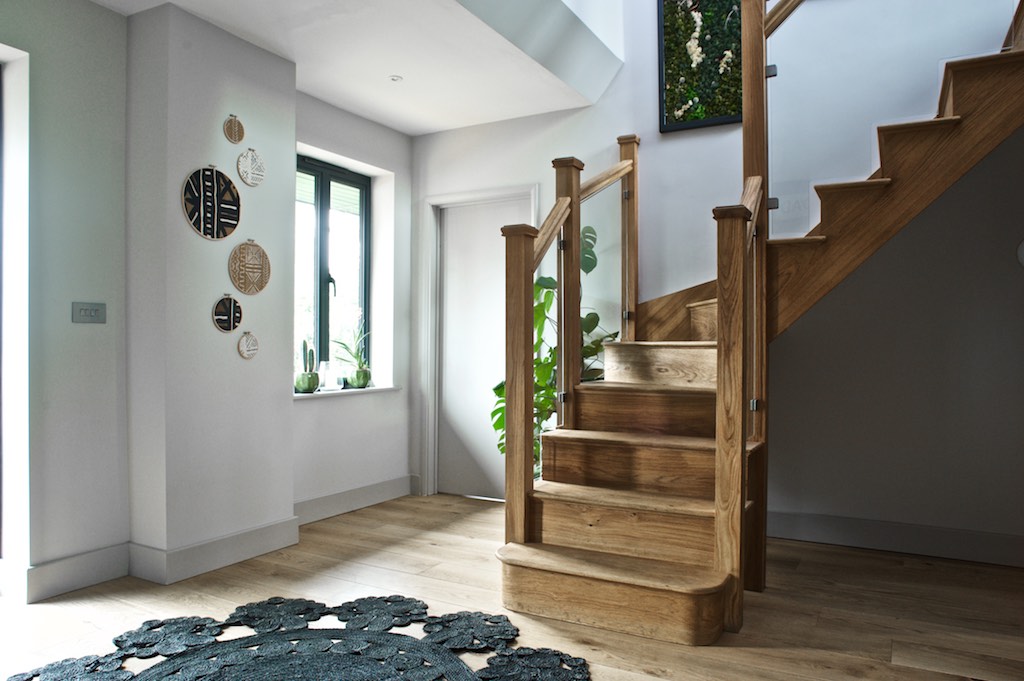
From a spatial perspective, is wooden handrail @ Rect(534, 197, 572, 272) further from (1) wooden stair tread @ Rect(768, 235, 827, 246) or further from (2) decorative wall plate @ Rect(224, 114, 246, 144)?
(2) decorative wall plate @ Rect(224, 114, 246, 144)

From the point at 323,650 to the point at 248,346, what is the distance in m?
1.63

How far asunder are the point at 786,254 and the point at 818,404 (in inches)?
45.9

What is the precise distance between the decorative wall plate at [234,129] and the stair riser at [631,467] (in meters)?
2.08

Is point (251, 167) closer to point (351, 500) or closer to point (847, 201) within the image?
point (351, 500)

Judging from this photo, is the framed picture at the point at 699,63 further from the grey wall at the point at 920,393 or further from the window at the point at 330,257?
the window at the point at 330,257

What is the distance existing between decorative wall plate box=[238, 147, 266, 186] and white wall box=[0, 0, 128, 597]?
1.67ft

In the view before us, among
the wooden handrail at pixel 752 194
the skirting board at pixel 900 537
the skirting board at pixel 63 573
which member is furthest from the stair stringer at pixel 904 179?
the skirting board at pixel 63 573

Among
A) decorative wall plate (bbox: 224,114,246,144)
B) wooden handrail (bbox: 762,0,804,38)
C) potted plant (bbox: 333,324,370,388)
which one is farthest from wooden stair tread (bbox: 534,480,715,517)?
decorative wall plate (bbox: 224,114,246,144)

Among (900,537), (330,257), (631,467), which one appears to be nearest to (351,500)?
(330,257)

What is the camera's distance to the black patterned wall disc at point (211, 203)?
323 centimetres

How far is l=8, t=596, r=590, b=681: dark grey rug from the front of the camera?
2232 millimetres

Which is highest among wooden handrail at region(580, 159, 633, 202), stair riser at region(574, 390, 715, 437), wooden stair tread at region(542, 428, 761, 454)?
wooden handrail at region(580, 159, 633, 202)

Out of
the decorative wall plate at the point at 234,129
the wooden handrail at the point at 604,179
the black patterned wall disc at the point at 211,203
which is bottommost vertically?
the black patterned wall disc at the point at 211,203

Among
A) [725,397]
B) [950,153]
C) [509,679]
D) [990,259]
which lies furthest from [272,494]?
[990,259]
